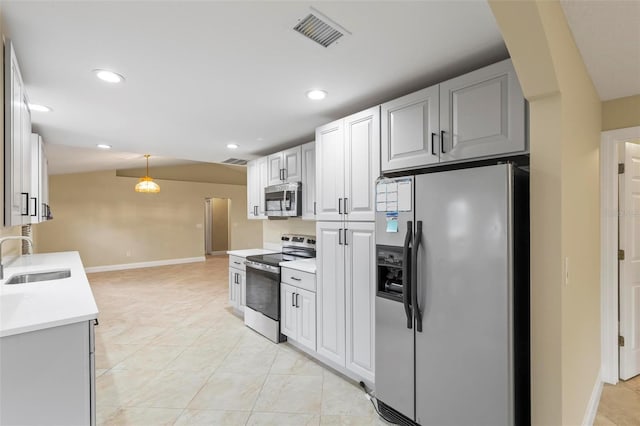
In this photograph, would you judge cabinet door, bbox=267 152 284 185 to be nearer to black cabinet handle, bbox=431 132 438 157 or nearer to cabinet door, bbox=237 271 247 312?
cabinet door, bbox=237 271 247 312

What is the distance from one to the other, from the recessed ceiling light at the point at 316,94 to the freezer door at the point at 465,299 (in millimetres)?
1101

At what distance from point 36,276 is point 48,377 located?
1.77 meters

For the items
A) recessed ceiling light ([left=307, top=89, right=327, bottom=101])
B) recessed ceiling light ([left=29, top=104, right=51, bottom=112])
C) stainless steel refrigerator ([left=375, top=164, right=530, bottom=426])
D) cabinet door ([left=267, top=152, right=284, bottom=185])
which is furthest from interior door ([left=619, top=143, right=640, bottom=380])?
recessed ceiling light ([left=29, top=104, right=51, bottom=112])

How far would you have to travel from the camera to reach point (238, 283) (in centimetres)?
446

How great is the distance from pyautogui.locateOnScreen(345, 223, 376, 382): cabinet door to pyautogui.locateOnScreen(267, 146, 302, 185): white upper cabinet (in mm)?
1425

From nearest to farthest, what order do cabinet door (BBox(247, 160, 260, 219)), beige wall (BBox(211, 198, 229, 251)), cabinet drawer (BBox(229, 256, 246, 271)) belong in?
1. cabinet drawer (BBox(229, 256, 246, 271))
2. cabinet door (BBox(247, 160, 260, 219))
3. beige wall (BBox(211, 198, 229, 251))

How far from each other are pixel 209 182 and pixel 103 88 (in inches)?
319

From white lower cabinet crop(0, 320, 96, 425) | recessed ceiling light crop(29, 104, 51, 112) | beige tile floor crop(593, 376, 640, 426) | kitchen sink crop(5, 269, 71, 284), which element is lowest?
beige tile floor crop(593, 376, 640, 426)

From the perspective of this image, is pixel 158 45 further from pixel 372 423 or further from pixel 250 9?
pixel 372 423

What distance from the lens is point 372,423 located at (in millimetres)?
2191

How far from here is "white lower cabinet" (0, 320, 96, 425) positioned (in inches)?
53.7

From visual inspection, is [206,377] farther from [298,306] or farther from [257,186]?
[257,186]

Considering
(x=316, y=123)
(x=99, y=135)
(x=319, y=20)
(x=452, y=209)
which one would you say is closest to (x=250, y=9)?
(x=319, y=20)

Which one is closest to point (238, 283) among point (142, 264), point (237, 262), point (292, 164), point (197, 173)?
point (237, 262)
